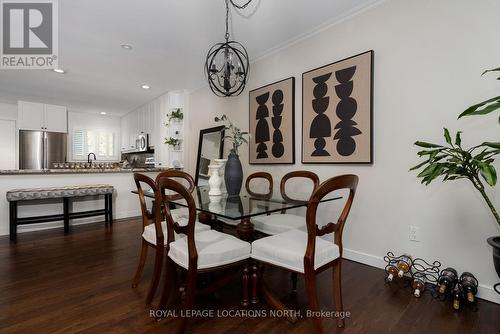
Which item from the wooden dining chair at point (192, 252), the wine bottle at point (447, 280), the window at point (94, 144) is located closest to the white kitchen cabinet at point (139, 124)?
the window at point (94, 144)

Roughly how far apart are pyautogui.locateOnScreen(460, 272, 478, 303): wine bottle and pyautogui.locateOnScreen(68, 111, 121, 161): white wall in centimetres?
804

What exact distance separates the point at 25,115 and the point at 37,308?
550 cm

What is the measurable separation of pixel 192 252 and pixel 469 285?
1.93m

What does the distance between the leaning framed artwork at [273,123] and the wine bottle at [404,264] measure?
59.3 inches

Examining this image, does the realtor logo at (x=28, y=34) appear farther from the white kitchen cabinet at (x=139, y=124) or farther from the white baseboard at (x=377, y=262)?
the white baseboard at (x=377, y=262)

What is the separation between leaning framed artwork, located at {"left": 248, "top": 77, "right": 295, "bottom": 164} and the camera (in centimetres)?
307

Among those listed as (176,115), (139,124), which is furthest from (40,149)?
(176,115)

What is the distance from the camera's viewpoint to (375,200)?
2361 mm

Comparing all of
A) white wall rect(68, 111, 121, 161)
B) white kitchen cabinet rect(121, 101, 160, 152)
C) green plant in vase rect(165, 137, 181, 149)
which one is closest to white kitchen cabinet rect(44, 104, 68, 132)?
white wall rect(68, 111, 121, 161)

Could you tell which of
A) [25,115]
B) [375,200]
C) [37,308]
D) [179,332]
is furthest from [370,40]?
[25,115]

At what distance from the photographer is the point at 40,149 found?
5.57 meters

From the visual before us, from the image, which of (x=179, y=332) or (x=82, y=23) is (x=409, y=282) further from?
(x=82, y=23)

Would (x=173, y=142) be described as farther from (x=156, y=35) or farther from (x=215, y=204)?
(x=215, y=204)

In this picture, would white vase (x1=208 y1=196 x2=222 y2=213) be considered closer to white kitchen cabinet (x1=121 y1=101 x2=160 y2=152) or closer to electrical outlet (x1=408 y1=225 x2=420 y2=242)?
electrical outlet (x1=408 y1=225 x2=420 y2=242)
